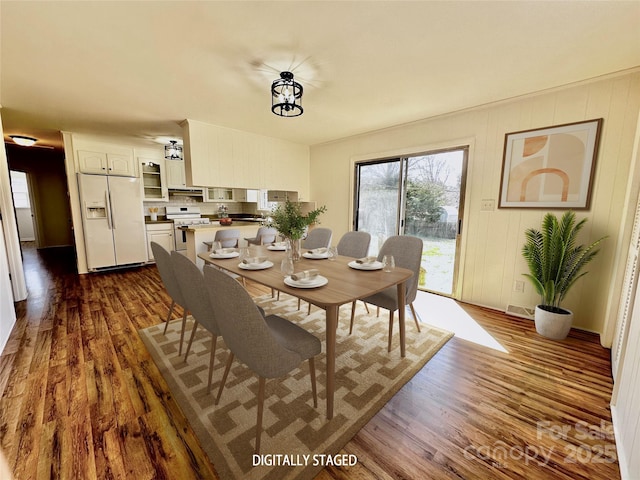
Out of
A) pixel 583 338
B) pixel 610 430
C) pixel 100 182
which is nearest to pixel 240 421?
pixel 610 430

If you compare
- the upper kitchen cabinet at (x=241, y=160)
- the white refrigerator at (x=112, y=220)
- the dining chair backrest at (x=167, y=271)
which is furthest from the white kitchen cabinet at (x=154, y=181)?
the dining chair backrest at (x=167, y=271)

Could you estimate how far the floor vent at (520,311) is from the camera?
2829mm

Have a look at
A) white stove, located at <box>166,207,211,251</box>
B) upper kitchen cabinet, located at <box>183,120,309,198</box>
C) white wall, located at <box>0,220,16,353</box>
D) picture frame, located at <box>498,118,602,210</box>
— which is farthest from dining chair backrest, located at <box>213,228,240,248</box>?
picture frame, located at <box>498,118,602,210</box>

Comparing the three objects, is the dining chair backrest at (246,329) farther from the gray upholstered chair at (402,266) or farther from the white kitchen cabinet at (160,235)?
the white kitchen cabinet at (160,235)

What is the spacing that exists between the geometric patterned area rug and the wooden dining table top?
712mm

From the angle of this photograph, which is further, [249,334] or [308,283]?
[308,283]

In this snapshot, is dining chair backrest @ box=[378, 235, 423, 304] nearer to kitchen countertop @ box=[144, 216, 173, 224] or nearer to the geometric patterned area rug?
the geometric patterned area rug

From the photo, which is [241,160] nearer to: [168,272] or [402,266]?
[168,272]

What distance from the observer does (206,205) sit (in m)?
6.34

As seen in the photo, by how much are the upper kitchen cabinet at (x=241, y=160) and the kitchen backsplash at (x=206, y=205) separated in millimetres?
1915

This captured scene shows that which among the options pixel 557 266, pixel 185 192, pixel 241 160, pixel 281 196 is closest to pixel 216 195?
pixel 185 192

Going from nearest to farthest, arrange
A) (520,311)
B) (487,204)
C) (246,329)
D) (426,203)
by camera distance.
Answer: (246,329) → (520,311) → (487,204) → (426,203)

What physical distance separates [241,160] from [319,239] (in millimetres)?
2046

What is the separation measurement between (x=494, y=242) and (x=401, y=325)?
6.03 feet
